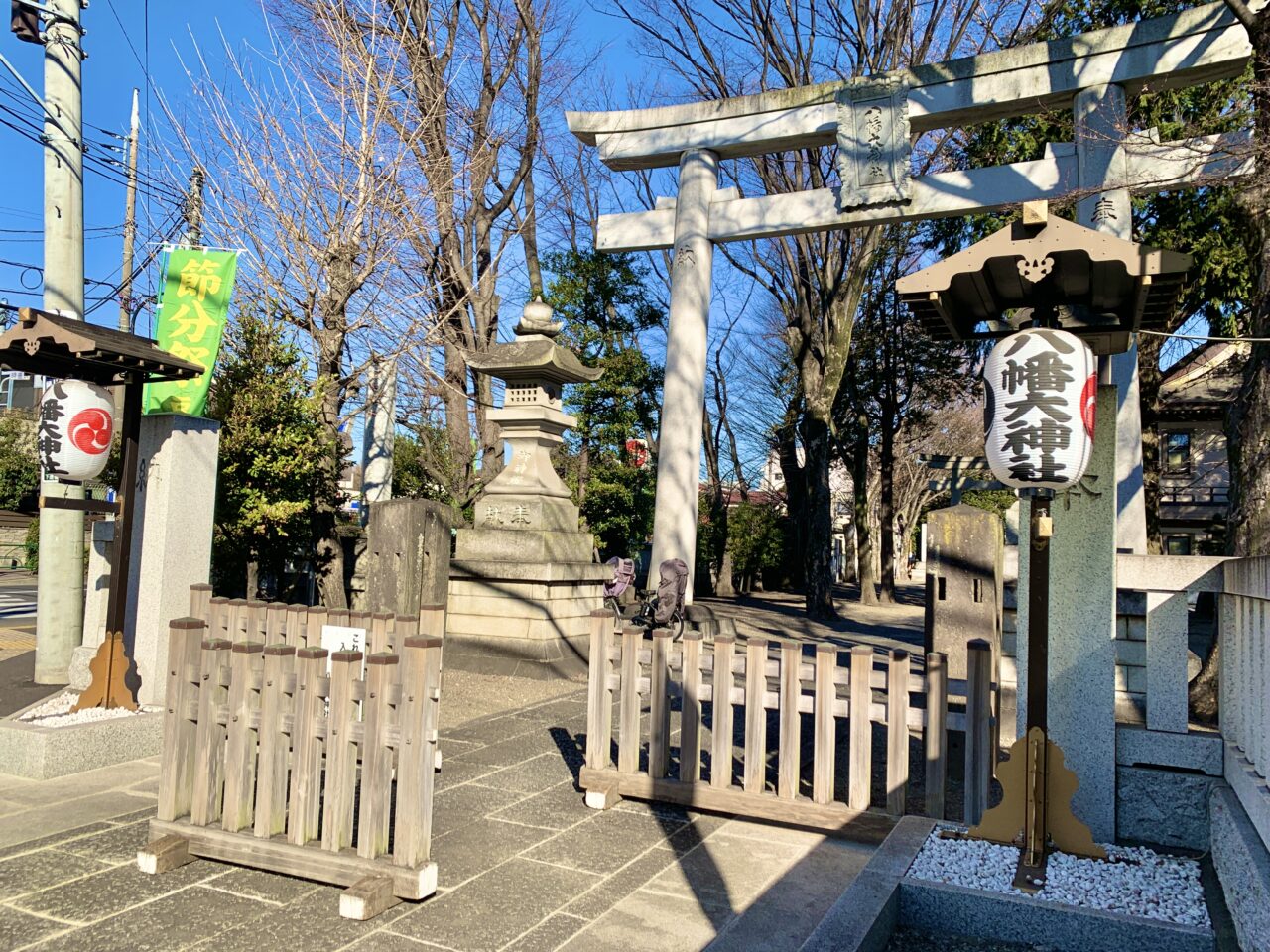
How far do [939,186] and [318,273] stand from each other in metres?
8.23

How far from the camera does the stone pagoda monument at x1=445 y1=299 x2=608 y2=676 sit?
10.2 meters

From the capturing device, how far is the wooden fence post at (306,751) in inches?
147

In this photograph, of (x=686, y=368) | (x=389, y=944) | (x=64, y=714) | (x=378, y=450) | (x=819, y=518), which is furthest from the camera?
(x=819, y=518)

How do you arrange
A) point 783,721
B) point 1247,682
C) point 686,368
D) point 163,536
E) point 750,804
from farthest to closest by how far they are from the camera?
point 686,368 < point 163,536 < point 750,804 < point 783,721 < point 1247,682

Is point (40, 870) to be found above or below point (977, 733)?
below

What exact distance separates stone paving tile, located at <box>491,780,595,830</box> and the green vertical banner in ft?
17.7

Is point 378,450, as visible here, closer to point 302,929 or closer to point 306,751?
point 306,751

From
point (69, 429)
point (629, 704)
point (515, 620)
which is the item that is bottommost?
point (515, 620)

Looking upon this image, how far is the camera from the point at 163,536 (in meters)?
6.48

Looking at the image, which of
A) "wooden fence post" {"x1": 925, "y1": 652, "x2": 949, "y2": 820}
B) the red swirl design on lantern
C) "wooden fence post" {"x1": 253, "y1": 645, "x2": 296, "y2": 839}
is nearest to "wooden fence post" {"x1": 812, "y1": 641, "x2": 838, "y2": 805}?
"wooden fence post" {"x1": 925, "y1": 652, "x2": 949, "y2": 820}

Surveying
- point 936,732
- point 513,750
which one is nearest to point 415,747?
point 936,732

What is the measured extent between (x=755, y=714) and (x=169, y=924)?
2.81m

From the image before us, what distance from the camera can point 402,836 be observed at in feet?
11.7

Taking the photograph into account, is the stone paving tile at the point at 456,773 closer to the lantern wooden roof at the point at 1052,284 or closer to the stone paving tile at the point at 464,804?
the stone paving tile at the point at 464,804
